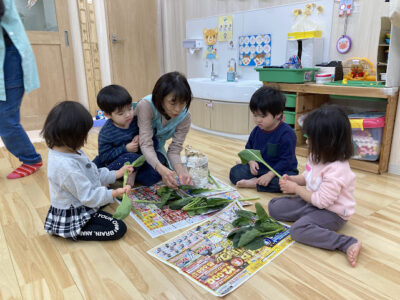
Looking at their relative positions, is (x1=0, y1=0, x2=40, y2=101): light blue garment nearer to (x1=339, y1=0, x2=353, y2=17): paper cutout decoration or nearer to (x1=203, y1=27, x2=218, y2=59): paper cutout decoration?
(x1=203, y1=27, x2=218, y2=59): paper cutout decoration

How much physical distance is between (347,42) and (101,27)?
271 centimetres

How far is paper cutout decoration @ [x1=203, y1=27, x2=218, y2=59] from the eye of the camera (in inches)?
131

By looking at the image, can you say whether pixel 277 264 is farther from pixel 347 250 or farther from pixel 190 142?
pixel 190 142

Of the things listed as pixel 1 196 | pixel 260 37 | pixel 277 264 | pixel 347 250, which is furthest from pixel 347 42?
pixel 1 196

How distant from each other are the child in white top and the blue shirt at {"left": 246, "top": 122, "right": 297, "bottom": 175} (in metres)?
0.82

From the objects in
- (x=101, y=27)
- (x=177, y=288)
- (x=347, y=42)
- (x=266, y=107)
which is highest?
(x=101, y=27)

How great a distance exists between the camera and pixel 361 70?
7.16 ft

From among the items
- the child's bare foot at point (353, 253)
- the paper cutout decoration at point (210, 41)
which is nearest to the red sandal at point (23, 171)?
the child's bare foot at point (353, 253)

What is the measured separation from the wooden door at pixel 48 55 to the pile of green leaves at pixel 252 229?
9.28 feet

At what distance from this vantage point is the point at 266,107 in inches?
61.7

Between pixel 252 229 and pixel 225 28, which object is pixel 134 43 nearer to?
pixel 225 28

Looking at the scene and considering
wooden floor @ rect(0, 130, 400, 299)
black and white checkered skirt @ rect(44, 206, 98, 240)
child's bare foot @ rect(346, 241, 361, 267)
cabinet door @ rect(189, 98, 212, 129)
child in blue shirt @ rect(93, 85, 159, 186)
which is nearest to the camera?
wooden floor @ rect(0, 130, 400, 299)

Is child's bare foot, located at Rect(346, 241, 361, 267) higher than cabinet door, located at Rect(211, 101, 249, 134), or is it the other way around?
cabinet door, located at Rect(211, 101, 249, 134)

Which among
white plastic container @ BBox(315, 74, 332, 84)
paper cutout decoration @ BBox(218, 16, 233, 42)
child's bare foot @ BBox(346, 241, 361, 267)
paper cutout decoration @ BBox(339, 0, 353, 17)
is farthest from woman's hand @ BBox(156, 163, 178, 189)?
paper cutout decoration @ BBox(218, 16, 233, 42)
